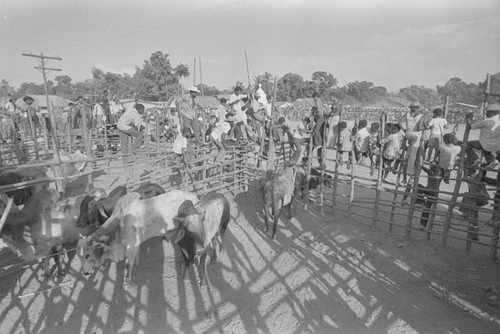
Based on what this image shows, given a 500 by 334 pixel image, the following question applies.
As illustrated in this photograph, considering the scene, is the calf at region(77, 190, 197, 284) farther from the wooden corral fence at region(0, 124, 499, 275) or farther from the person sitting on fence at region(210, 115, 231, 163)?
the person sitting on fence at region(210, 115, 231, 163)

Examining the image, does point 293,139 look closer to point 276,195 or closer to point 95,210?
Answer: point 276,195

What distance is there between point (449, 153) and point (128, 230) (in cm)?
707

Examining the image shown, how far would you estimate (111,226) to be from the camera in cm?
566

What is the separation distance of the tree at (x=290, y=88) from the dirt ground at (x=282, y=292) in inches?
2161

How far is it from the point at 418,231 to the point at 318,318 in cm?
426

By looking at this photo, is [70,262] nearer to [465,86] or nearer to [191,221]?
[191,221]

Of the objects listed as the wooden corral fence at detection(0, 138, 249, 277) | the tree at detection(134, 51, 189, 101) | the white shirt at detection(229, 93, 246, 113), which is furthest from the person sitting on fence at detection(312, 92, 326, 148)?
the tree at detection(134, 51, 189, 101)

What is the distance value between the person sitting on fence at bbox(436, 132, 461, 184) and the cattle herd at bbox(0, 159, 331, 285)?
202 inches

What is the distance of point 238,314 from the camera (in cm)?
506

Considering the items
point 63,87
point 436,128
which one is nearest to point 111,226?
point 436,128

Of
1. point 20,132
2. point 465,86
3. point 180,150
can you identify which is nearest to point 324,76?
point 465,86

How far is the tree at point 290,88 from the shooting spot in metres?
60.0

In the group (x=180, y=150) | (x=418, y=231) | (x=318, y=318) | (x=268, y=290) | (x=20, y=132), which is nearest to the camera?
(x=318, y=318)

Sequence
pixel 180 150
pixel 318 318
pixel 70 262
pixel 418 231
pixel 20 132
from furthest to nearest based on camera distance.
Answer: pixel 20 132 < pixel 180 150 < pixel 418 231 < pixel 70 262 < pixel 318 318
